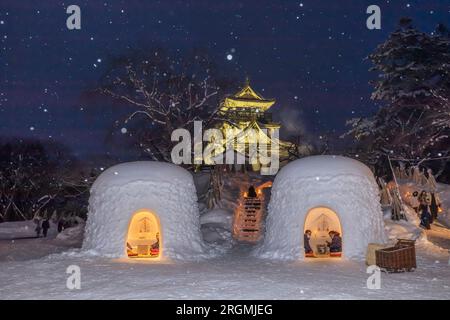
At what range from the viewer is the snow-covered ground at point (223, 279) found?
28.5ft

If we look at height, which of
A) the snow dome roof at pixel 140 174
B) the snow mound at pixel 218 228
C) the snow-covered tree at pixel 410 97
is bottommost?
the snow mound at pixel 218 228

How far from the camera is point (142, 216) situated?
46.8 feet

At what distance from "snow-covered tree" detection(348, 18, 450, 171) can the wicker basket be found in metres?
13.4

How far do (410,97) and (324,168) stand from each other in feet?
41.2

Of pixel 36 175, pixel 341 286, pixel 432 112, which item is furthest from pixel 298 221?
pixel 36 175

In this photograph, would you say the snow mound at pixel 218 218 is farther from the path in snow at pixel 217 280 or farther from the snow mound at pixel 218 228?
the path in snow at pixel 217 280

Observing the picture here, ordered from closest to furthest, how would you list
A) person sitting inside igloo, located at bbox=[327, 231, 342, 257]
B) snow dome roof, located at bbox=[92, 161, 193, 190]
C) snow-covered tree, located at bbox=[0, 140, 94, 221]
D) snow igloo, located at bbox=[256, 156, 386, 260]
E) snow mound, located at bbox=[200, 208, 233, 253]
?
snow igloo, located at bbox=[256, 156, 386, 260] → person sitting inside igloo, located at bbox=[327, 231, 342, 257] → snow dome roof, located at bbox=[92, 161, 193, 190] → snow mound, located at bbox=[200, 208, 233, 253] → snow-covered tree, located at bbox=[0, 140, 94, 221]

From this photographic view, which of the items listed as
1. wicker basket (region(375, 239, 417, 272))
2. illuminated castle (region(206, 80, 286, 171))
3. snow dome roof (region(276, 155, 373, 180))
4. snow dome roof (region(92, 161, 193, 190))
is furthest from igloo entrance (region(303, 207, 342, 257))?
illuminated castle (region(206, 80, 286, 171))

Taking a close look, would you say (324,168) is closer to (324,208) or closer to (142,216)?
(324,208)

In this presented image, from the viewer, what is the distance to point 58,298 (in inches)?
329

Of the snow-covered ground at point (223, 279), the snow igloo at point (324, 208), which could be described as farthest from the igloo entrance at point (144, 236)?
the snow igloo at point (324, 208)

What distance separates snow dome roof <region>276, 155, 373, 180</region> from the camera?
13.8m

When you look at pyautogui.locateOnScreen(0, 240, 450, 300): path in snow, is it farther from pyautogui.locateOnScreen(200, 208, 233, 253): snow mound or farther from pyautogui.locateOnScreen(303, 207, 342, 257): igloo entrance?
pyautogui.locateOnScreen(200, 208, 233, 253): snow mound

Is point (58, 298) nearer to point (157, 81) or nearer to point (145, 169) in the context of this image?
point (145, 169)
